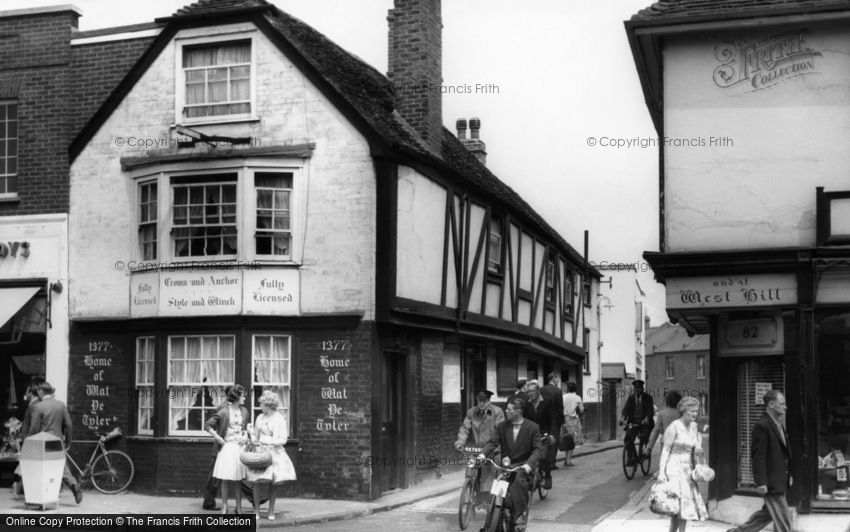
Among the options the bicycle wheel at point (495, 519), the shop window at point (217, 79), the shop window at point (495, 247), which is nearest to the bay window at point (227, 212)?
the shop window at point (217, 79)

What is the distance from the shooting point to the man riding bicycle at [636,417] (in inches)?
846

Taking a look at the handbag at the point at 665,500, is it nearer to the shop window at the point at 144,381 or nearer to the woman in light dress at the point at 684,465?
the woman in light dress at the point at 684,465

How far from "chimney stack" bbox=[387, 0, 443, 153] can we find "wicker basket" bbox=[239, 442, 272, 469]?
25.6 feet

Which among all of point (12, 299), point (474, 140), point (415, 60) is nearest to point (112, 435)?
point (12, 299)

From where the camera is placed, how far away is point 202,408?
18.4 meters

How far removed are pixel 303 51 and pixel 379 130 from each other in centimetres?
188

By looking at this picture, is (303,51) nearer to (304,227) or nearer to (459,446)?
(304,227)

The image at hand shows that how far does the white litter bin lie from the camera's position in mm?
15719

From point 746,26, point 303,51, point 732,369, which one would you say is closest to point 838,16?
point 746,26

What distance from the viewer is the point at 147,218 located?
19234 mm

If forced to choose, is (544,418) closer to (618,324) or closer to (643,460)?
(643,460)

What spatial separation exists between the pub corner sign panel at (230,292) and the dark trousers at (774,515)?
27.5 ft

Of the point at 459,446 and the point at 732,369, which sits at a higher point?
the point at 732,369

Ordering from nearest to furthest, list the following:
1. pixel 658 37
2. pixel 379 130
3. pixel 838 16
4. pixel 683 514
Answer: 1. pixel 683 514
2. pixel 838 16
3. pixel 658 37
4. pixel 379 130
